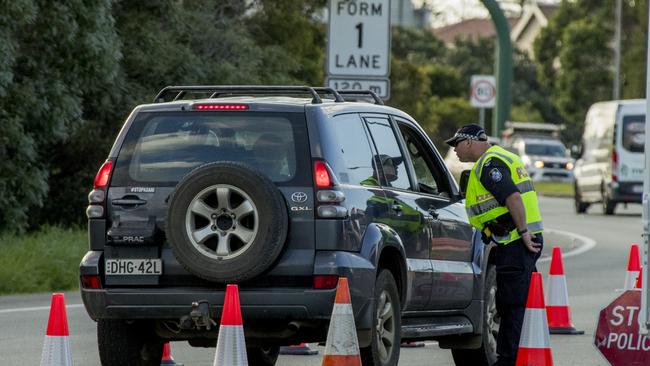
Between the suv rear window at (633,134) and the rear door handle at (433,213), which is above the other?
the rear door handle at (433,213)

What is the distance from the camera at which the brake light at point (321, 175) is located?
32.7ft

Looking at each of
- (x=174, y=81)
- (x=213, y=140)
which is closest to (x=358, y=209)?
(x=213, y=140)

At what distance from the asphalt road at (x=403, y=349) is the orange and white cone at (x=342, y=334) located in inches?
113

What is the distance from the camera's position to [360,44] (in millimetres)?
21109

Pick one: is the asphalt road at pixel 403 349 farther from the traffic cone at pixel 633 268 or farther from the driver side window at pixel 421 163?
the driver side window at pixel 421 163

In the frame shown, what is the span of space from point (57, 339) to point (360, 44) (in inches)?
491

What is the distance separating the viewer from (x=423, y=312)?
11.3 metres

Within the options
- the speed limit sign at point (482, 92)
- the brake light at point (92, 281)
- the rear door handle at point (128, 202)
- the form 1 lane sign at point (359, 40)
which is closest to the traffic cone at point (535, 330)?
the rear door handle at point (128, 202)

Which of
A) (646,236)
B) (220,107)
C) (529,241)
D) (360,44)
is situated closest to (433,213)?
(529,241)

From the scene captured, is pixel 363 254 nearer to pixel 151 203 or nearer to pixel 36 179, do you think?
pixel 151 203

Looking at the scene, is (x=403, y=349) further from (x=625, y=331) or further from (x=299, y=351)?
(x=625, y=331)

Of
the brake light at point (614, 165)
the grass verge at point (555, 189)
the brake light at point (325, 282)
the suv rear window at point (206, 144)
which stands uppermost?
the suv rear window at point (206, 144)

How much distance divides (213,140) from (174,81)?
49.6 feet

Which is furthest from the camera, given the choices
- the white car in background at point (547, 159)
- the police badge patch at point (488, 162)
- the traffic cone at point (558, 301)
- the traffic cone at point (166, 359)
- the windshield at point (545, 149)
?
the windshield at point (545, 149)
